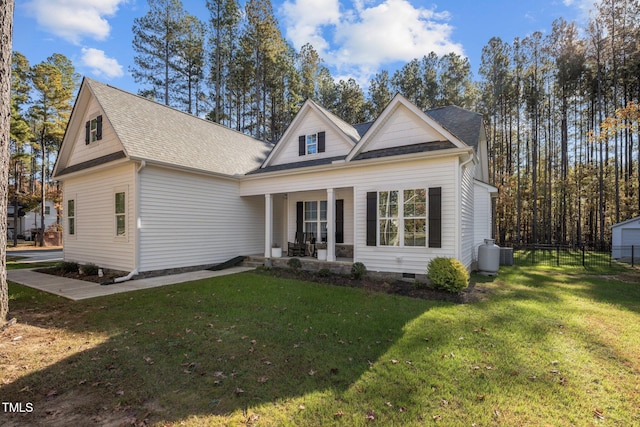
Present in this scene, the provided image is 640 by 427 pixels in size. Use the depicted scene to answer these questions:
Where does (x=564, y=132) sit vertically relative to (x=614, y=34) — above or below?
below

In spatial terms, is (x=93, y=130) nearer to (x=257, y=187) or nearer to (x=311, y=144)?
(x=257, y=187)

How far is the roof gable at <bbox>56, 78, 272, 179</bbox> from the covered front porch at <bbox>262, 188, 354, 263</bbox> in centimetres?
279

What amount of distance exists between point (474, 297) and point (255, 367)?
5.93 metres

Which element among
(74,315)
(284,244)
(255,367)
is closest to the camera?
(255,367)

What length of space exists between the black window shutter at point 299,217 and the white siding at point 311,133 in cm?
206

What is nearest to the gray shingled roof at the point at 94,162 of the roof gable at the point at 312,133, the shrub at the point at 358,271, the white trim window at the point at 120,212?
the white trim window at the point at 120,212

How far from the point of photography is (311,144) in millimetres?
12516

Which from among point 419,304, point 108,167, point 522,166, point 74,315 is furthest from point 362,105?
point 74,315

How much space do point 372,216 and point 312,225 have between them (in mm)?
4189

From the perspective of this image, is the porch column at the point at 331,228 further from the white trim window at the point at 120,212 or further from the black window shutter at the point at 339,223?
the white trim window at the point at 120,212

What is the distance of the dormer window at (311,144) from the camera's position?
12234mm

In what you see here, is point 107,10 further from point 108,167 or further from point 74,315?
point 74,315

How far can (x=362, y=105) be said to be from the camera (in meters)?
29.1

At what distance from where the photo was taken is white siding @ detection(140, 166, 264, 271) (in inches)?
374
